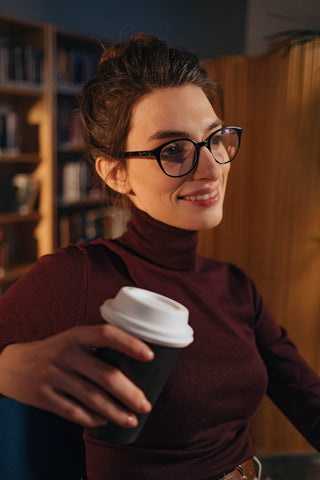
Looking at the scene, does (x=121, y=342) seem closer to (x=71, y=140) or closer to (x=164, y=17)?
(x=71, y=140)

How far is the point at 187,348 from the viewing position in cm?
77

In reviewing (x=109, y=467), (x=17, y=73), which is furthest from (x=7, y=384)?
(x=17, y=73)

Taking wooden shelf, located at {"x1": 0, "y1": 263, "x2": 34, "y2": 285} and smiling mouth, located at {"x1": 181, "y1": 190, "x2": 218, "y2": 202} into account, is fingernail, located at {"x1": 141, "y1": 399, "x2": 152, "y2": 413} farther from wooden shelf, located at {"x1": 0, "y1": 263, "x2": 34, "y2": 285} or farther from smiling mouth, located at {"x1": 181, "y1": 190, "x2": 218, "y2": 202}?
wooden shelf, located at {"x1": 0, "y1": 263, "x2": 34, "y2": 285}

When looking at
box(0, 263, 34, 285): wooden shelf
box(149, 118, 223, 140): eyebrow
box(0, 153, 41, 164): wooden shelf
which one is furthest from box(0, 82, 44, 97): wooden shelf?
box(149, 118, 223, 140): eyebrow

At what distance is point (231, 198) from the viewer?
182 centimetres

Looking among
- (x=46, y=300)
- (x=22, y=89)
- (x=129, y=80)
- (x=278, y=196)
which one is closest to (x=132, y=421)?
(x=46, y=300)

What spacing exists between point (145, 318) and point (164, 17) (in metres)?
3.72

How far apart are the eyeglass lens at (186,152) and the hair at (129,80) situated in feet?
0.35

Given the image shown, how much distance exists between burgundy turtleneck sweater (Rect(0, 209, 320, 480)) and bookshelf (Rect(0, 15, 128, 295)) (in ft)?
7.01

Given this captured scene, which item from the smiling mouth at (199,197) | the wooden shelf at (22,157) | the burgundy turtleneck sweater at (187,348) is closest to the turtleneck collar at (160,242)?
the burgundy turtleneck sweater at (187,348)

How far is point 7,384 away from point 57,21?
131 inches

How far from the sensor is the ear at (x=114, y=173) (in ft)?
2.59

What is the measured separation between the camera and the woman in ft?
2.15

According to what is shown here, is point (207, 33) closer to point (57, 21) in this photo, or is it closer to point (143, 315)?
point (57, 21)
